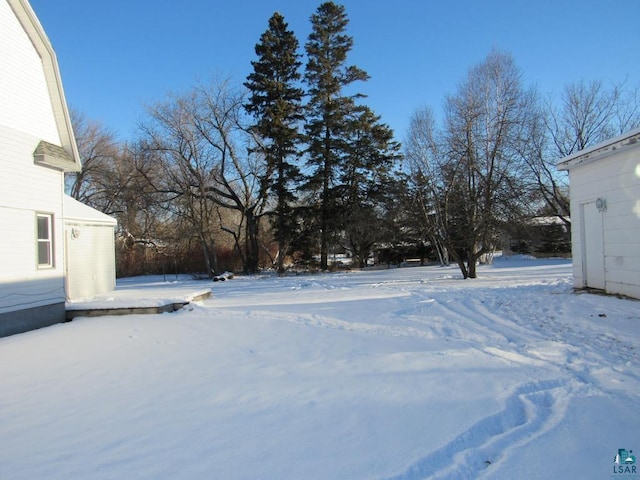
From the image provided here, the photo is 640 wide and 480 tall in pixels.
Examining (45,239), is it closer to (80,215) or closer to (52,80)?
(80,215)

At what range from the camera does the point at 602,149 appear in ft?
28.1

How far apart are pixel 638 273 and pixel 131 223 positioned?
1171 inches

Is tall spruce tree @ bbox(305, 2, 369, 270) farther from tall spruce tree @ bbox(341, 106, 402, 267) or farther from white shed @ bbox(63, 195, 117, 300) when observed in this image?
white shed @ bbox(63, 195, 117, 300)

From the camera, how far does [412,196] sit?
20.4 m

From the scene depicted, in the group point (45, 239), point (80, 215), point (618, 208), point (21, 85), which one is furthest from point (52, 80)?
point (618, 208)

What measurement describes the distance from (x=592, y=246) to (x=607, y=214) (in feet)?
3.30

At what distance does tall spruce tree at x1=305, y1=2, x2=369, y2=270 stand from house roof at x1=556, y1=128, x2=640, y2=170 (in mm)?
15733

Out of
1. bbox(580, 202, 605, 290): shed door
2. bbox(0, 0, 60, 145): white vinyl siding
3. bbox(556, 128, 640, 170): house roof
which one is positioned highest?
bbox(0, 0, 60, 145): white vinyl siding

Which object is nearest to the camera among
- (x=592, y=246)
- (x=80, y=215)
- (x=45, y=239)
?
(x=45, y=239)

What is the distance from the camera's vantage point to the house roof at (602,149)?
7722 millimetres

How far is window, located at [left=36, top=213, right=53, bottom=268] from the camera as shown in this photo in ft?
28.8

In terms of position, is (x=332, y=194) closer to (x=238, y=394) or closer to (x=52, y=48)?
(x=52, y=48)

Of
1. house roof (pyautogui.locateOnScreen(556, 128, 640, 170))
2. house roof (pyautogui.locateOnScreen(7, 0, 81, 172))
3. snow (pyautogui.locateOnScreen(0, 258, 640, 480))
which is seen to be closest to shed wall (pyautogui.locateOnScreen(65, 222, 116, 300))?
house roof (pyautogui.locateOnScreen(7, 0, 81, 172))

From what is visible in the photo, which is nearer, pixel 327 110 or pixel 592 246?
pixel 592 246
